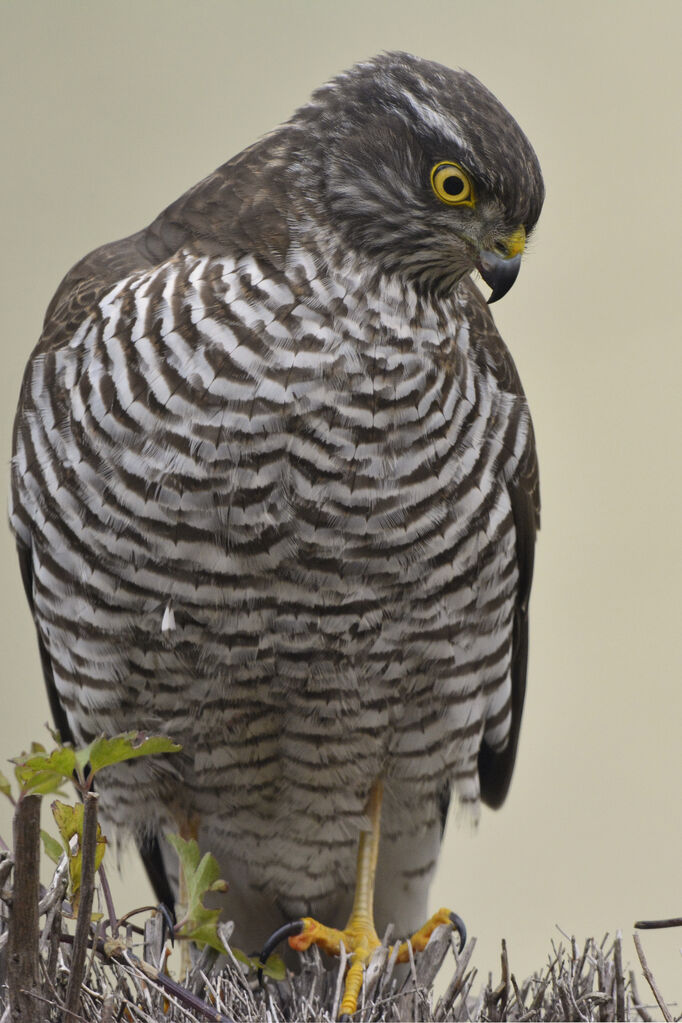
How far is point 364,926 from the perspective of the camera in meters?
1.58

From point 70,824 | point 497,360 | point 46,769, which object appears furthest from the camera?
point 497,360

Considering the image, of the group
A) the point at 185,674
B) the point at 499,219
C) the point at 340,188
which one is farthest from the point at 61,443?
the point at 499,219

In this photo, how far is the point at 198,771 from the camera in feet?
5.15

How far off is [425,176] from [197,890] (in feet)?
2.72

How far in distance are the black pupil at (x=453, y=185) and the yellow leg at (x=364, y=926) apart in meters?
0.80

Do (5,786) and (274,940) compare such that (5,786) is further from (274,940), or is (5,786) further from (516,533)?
(516,533)

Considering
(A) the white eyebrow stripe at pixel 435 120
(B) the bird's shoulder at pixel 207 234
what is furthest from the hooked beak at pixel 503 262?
(B) the bird's shoulder at pixel 207 234

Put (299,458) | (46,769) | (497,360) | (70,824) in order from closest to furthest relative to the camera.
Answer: (46,769) → (70,824) → (299,458) → (497,360)

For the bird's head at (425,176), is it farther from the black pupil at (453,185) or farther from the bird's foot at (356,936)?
the bird's foot at (356,936)

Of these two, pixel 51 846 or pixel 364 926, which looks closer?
pixel 51 846

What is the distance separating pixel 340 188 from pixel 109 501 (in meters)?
0.47

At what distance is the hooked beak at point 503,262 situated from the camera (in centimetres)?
136

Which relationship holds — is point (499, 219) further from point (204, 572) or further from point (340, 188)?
point (204, 572)

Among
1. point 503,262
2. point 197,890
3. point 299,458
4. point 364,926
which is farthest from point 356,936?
point 503,262
